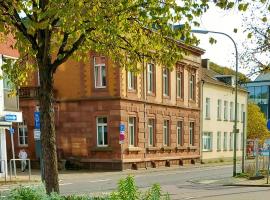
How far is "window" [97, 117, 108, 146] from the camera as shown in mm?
34344

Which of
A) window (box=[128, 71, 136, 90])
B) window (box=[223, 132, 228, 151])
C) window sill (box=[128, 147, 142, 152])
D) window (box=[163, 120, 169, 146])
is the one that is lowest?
window (box=[223, 132, 228, 151])

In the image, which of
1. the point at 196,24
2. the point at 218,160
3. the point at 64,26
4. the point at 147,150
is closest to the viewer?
the point at 64,26

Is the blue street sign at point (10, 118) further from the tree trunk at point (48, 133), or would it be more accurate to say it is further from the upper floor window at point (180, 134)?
the upper floor window at point (180, 134)

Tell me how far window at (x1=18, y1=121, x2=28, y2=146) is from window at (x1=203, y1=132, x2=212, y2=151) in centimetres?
1989

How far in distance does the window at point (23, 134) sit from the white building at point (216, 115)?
62.9 ft

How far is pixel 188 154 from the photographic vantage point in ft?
148

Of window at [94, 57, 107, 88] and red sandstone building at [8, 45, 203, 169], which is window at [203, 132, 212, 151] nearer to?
red sandstone building at [8, 45, 203, 169]

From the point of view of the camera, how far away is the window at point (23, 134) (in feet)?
119

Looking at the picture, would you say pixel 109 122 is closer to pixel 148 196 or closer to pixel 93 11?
pixel 93 11

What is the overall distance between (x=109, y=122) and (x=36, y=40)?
2615 centimetres

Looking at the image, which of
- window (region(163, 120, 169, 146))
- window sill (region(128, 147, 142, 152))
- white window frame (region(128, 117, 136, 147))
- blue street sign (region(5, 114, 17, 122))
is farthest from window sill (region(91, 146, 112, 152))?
blue street sign (region(5, 114, 17, 122))

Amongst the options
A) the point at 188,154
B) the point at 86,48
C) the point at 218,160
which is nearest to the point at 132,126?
the point at 188,154

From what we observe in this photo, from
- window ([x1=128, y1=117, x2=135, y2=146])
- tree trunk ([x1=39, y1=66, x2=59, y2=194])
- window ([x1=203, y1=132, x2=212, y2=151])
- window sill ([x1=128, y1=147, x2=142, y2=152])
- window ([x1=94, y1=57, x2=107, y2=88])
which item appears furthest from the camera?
window ([x1=203, y1=132, x2=212, y2=151])

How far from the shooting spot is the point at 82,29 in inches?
291
